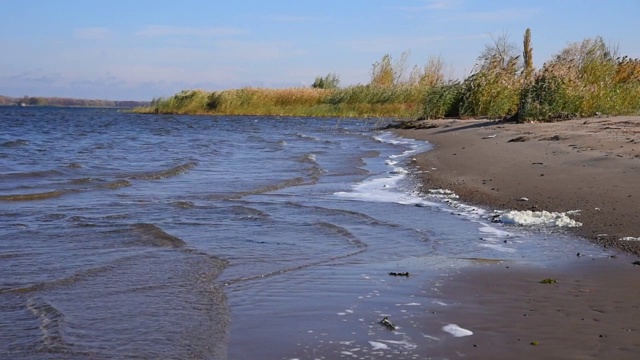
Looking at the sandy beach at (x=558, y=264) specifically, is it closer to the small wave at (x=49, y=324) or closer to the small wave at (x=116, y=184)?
the small wave at (x=49, y=324)

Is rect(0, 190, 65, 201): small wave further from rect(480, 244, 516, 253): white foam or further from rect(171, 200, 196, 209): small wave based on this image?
rect(480, 244, 516, 253): white foam

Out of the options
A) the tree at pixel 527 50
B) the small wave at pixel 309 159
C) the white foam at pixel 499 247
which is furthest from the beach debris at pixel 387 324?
the tree at pixel 527 50

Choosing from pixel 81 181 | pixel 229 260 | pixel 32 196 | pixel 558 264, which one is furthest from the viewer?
pixel 81 181

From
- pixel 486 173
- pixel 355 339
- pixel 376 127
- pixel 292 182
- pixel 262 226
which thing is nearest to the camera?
pixel 355 339

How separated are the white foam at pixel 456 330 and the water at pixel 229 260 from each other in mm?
132

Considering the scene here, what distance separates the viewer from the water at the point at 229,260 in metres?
4.39

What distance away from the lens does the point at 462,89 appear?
28500 mm

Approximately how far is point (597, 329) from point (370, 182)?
8508 millimetres

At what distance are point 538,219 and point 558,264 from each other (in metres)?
1.90

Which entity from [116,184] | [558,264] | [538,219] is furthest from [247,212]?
[558,264]

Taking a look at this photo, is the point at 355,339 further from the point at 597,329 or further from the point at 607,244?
the point at 607,244

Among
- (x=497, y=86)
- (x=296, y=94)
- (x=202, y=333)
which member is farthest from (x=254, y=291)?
(x=296, y=94)

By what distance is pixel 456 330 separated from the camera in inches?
174

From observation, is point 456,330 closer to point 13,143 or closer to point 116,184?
point 116,184
